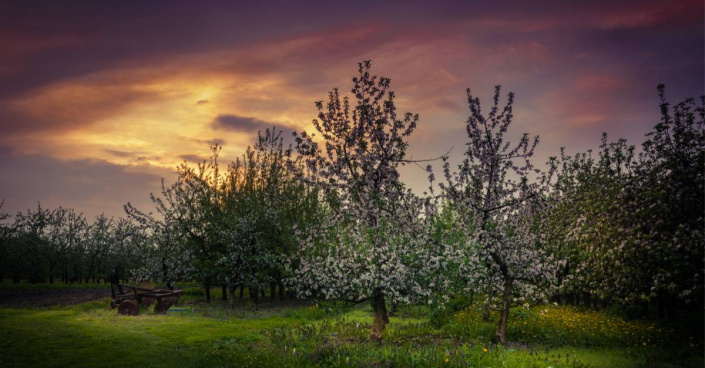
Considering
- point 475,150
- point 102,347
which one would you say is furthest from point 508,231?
point 102,347

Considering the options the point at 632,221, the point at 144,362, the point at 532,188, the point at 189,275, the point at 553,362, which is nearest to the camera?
the point at 553,362

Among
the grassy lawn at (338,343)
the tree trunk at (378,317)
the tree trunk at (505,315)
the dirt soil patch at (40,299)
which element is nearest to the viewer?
the grassy lawn at (338,343)

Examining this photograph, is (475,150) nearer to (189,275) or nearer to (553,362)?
(553,362)

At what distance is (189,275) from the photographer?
37969 millimetres

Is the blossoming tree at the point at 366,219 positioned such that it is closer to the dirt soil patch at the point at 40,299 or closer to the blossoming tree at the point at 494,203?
the blossoming tree at the point at 494,203

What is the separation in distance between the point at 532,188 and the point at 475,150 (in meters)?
2.78

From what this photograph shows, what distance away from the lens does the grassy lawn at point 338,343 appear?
47.2 feet

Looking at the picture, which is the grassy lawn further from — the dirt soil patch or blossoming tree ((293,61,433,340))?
the dirt soil patch

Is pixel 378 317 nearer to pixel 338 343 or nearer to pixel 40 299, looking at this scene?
pixel 338 343

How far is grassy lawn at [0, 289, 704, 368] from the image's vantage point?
47.2ft

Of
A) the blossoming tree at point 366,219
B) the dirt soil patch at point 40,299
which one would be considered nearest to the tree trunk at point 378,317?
the blossoming tree at point 366,219

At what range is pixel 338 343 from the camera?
17.3m

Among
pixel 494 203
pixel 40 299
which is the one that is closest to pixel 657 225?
pixel 494 203

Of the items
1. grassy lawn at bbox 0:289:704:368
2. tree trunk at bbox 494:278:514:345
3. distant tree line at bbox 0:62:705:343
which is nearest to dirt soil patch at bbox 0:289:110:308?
grassy lawn at bbox 0:289:704:368
